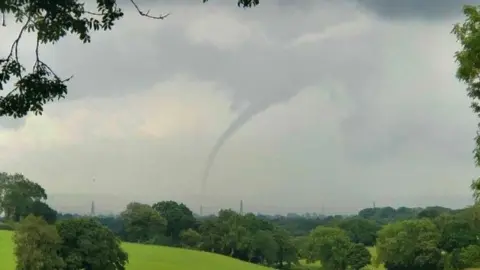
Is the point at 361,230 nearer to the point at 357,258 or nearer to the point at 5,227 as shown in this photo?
the point at 357,258

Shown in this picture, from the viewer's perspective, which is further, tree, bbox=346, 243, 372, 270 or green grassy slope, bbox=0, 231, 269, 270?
tree, bbox=346, 243, 372, 270

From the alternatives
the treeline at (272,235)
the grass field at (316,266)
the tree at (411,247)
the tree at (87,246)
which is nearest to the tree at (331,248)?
the treeline at (272,235)

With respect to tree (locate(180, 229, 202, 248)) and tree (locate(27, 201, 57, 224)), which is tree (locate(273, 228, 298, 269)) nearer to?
tree (locate(180, 229, 202, 248))

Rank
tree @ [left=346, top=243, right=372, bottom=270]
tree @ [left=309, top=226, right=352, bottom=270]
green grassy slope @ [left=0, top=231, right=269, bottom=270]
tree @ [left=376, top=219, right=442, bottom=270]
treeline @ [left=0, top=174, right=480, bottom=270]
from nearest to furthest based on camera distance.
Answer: green grassy slope @ [left=0, top=231, right=269, bottom=270], treeline @ [left=0, top=174, right=480, bottom=270], tree @ [left=376, top=219, right=442, bottom=270], tree @ [left=346, top=243, right=372, bottom=270], tree @ [left=309, top=226, right=352, bottom=270]

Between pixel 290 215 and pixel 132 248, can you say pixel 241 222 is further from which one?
pixel 290 215

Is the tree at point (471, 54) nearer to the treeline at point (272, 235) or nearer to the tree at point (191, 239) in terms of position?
the treeline at point (272, 235)

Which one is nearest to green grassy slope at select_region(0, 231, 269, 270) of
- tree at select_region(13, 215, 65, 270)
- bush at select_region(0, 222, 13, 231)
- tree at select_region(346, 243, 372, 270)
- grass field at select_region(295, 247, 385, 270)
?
bush at select_region(0, 222, 13, 231)
